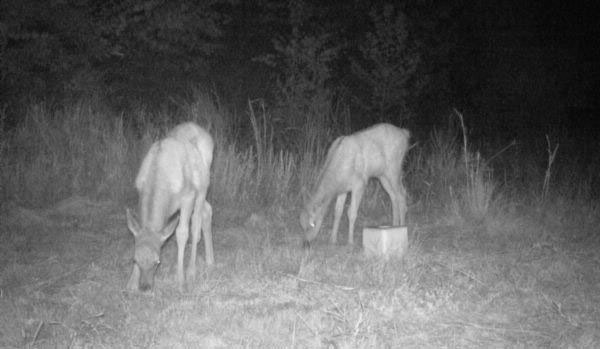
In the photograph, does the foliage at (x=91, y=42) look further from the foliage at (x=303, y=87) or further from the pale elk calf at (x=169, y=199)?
the pale elk calf at (x=169, y=199)

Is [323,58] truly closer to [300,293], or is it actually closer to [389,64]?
[389,64]

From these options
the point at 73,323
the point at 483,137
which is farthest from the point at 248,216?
the point at 483,137

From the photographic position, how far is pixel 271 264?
916 centimetres

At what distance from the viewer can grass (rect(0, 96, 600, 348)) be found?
6.68 m

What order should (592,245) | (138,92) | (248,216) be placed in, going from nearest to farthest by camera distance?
(592,245) → (248,216) → (138,92)

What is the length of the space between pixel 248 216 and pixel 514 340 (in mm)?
6828

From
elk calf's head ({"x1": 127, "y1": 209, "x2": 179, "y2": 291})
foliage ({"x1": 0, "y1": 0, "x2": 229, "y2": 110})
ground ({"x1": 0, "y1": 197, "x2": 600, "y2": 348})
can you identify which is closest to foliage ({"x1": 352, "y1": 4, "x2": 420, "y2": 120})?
foliage ({"x1": 0, "y1": 0, "x2": 229, "y2": 110})

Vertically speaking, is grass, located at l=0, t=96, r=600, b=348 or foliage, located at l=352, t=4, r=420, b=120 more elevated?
foliage, located at l=352, t=4, r=420, b=120

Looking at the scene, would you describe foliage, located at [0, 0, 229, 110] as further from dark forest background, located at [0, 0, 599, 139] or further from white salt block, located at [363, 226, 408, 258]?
white salt block, located at [363, 226, 408, 258]

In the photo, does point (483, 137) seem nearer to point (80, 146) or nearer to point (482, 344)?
point (80, 146)

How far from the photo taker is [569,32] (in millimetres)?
32969

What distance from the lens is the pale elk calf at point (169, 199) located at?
773 centimetres

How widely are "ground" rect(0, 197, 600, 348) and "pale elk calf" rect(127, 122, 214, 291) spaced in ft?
1.04

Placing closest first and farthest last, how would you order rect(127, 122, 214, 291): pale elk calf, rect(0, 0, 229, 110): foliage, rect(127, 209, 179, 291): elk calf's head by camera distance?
rect(127, 209, 179, 291): elk calf's head, rect(127, 122, 214, 291): pale elk calf, rect(0, 0, 229, 110): foliage
